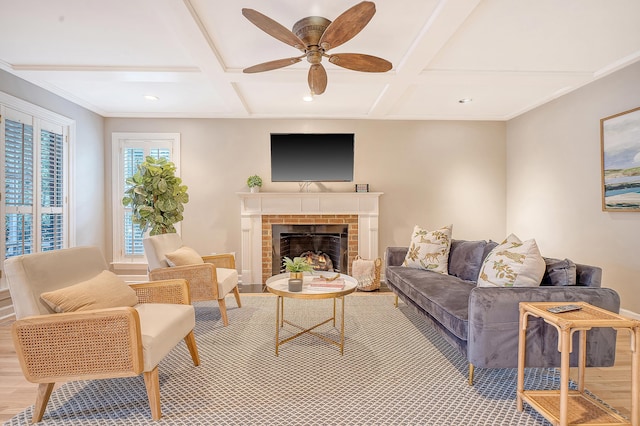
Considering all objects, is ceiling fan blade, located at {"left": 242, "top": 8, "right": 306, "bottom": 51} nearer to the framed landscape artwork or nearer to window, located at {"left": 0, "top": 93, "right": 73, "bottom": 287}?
window, located at {"left": 0, "top": 93, "right": 73, "bottom": 287}

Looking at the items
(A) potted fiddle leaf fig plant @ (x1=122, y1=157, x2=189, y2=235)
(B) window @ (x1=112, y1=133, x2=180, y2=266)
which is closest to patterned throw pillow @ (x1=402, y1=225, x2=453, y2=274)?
(A) potted fiddle leaf fig plant @ (x1=122, y1=157, x2=189, y2=235)

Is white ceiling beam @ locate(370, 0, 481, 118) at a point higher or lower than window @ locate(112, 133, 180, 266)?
higher

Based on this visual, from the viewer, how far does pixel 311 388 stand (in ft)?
6.93

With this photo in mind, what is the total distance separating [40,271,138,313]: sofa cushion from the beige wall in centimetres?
301

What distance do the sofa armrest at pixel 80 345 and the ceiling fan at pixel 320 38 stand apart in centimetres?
195

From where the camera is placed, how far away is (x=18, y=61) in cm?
342

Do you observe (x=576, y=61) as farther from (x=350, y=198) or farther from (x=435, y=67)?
(x=350, y=198)

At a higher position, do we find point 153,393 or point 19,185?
point 19,185

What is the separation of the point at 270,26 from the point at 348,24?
514 millimetres

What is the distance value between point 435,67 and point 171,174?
3.49 meters

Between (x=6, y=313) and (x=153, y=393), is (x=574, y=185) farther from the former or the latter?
(x=6, y=313)

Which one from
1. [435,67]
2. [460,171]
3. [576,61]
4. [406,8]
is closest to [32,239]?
[406,8]

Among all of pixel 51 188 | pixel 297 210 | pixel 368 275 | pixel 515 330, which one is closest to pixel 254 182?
pixel 297 210

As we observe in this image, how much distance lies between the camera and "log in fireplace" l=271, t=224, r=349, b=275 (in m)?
5.15
